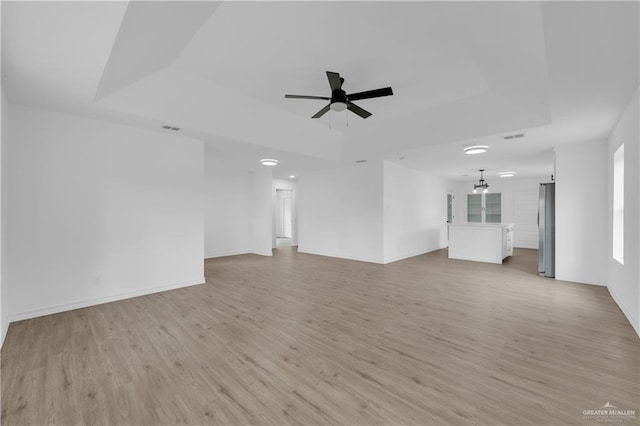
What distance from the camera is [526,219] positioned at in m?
10.1

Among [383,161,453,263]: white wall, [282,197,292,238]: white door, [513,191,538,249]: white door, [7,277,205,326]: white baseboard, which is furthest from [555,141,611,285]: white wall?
[282,197,292,238]: white door

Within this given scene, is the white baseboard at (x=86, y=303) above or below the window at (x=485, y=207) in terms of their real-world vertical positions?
below

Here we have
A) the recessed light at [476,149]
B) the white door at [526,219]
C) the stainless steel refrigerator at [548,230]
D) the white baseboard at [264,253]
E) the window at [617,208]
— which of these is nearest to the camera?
the window at [617,208]

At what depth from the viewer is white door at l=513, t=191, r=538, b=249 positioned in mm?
9938

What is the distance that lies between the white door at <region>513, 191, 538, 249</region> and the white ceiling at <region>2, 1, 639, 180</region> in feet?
19.9

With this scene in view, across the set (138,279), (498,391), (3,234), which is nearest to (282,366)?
(498,391)

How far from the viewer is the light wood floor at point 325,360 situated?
5.92 feet

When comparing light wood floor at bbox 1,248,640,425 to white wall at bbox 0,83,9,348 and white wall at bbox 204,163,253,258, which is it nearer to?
white wall at bbox 0,83,9,348

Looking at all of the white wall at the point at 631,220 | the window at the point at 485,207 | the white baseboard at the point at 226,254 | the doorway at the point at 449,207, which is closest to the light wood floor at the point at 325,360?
the white wall at the point at 631,220

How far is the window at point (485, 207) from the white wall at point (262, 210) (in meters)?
8.45

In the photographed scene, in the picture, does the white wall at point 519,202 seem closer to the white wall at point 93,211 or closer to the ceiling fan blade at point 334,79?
the ceiling fan blade at point 334,79

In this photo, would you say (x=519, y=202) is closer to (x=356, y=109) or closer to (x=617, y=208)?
(x=617, y=208)

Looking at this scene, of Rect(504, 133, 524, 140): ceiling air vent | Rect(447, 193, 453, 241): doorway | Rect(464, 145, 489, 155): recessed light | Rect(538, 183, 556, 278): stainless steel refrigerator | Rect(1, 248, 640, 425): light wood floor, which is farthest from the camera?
Rect(447, 193, 453, 241): doorway

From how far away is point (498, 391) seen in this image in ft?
6.51
